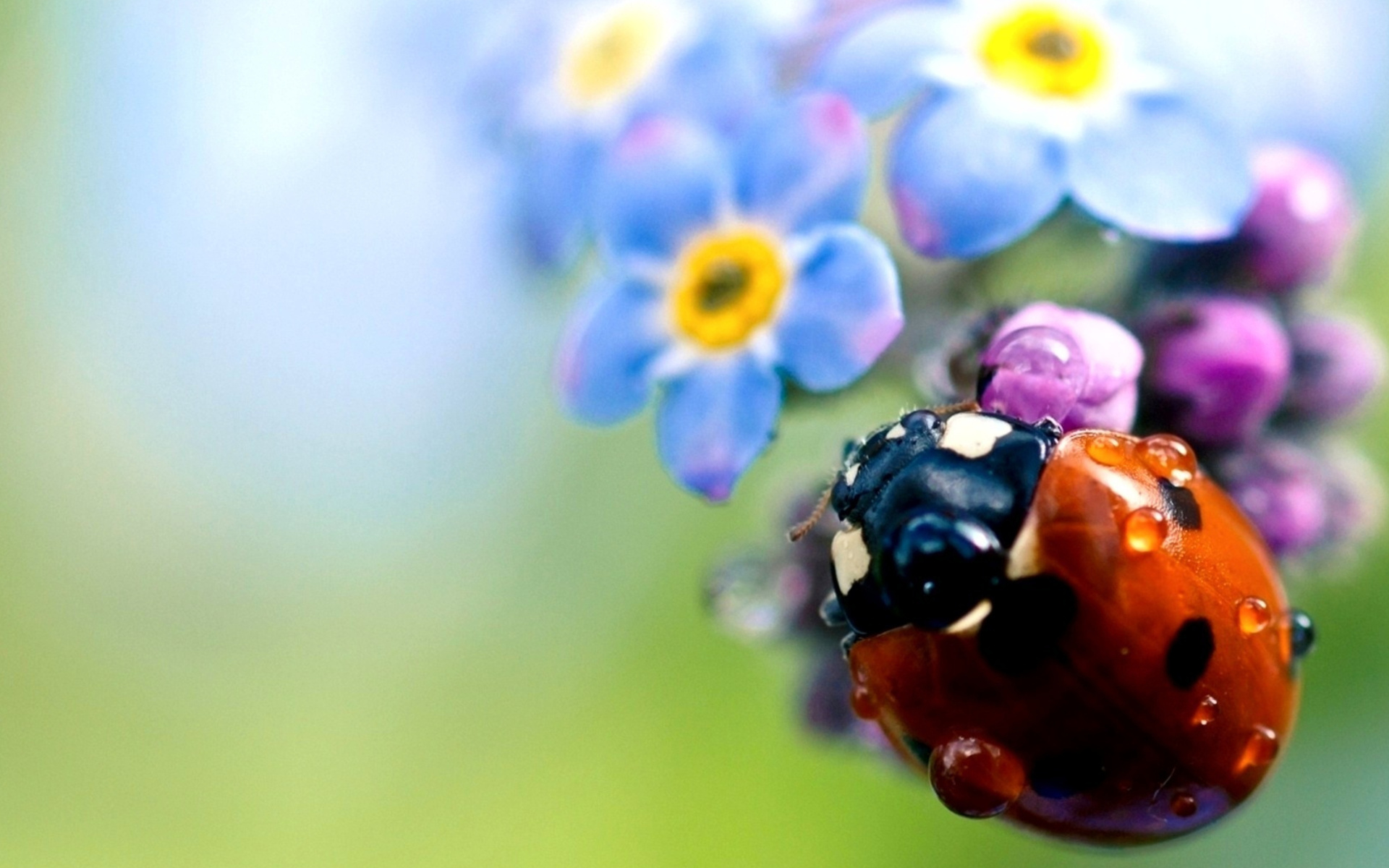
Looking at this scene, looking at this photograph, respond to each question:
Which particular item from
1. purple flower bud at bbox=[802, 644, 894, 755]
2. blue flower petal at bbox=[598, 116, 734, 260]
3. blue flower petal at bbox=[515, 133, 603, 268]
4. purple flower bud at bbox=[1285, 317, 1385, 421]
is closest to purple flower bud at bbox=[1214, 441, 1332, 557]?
purple flower bud at bbox=[1285, 317, 1385, 421]

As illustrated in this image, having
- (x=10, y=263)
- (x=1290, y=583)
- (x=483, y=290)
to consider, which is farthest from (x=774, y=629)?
(x=10, y=263)

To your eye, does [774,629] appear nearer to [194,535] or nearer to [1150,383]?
[1150,383]

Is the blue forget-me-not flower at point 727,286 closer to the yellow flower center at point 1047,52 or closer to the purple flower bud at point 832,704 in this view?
the yellow flower center at point 1047,52

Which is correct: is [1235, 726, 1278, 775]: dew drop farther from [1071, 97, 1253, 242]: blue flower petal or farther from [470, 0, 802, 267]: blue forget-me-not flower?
[470, 0, 802, 267]: blue forget-me-not flower

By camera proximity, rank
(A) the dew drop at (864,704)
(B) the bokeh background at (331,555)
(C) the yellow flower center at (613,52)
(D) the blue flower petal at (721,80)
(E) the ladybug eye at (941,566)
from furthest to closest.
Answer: (B) the bokeh background at (331,555), (C) the yellow flower center at (613,52), (D) the blue flower petal at (721,80), (A) the dew drop at (864,704), (E) the ladybug eye at (941,566)

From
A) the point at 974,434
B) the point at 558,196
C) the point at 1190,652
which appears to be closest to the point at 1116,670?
the point at 1190,652

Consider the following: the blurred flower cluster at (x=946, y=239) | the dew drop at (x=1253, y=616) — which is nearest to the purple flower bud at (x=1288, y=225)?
the blurred flower cluster at (x=946, y=239)
